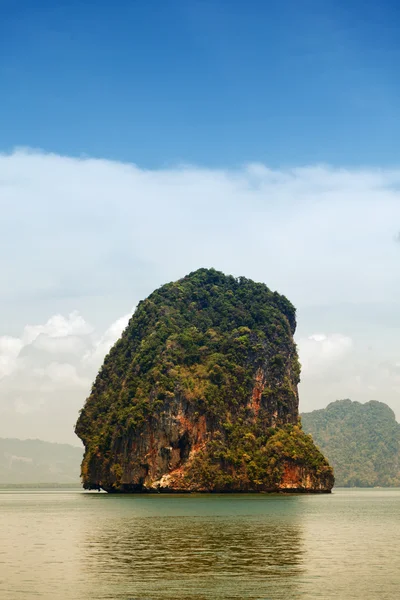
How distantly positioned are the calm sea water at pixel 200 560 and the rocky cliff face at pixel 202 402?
59294 mm

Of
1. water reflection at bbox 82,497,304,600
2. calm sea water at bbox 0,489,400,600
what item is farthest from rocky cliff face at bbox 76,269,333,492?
water reflection at bbox 82,497,304,600

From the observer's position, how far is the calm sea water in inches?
939

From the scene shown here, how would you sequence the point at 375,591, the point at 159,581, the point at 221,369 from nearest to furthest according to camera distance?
the point at 375,591 < the point at 159,581 < the point at 221,369

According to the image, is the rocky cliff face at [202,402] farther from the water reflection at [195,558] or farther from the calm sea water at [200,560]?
the water reflection at [195,558]

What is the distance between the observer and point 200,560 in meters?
30.8

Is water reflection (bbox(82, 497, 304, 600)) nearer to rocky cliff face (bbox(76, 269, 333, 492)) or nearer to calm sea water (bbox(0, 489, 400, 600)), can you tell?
calm sea water (bbox(0, 489, 400, 600))

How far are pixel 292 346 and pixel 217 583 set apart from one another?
111m

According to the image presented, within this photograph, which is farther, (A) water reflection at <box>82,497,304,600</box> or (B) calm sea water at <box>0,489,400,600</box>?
(A) water reflection at <box>82,497,304,600</box>

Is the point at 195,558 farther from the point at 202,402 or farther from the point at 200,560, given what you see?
the point at 202,402

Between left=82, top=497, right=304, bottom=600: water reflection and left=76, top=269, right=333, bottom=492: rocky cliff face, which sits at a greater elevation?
left=76, top=269, right=333, bottom=492: rocky cliff face

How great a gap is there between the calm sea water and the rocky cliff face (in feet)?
195

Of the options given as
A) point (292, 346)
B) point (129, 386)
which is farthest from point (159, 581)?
point (292, 346)

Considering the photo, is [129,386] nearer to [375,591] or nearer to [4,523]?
[4,523]

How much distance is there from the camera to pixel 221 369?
4815 inches
